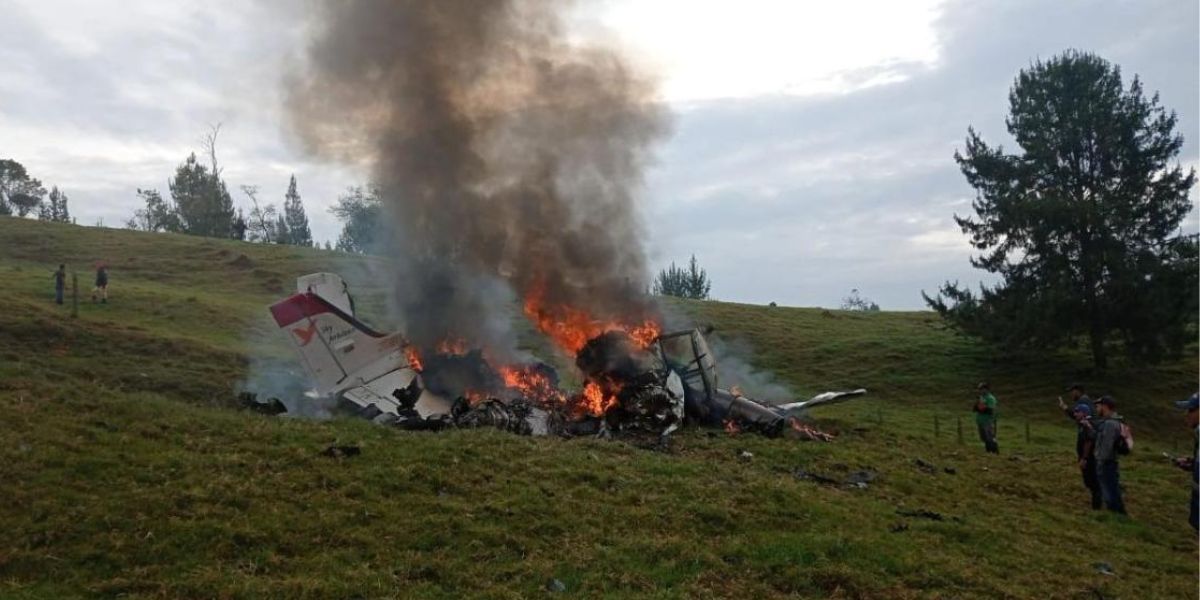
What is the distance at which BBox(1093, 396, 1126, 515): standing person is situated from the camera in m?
12.2

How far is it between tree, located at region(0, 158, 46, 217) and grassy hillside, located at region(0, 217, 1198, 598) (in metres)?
96.2

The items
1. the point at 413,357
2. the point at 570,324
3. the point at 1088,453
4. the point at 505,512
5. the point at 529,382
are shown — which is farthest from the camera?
the point at 570,324

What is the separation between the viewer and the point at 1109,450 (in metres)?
12.3

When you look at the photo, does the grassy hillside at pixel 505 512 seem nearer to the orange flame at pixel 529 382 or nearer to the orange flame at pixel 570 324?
the orange flame at pixel 570 324

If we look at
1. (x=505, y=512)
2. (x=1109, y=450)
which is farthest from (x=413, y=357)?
(x=1109, y=450)

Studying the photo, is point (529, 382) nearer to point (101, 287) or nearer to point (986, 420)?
point (986, 420)

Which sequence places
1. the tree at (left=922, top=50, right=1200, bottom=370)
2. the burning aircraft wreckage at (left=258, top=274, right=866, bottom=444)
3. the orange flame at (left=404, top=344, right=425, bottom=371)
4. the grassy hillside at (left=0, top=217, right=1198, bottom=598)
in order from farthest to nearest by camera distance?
the tree at (left=922, top=50, right=1200, bottom=370), the orange flame at (left=404, top=344, right=425, bottom=371), the burning aircraft wreckage at (left=258, top=274, right=866, bottom=444), the grassy hillside at (left=0, top=217, right=1198, bottom=598)

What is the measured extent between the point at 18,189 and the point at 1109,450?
11616cm

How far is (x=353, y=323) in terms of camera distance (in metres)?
17.3

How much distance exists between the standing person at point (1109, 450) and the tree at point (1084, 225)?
18529 mm

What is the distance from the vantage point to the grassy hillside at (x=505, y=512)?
794cm

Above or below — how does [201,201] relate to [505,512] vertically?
above

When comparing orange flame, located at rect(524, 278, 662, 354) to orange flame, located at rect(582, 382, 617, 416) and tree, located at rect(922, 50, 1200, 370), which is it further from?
tree, located at rect(922, 50, 1200, 370)

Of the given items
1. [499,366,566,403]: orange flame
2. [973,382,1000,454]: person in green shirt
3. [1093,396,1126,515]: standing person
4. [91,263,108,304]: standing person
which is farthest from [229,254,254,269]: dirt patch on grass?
[1093,396,1126,515]: standing person
